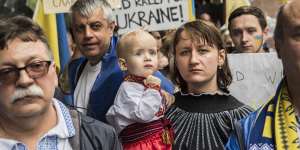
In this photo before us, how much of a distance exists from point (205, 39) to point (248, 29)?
2261 millimetres

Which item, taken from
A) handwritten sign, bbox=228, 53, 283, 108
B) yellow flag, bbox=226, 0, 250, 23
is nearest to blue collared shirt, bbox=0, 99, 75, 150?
handwritten sign, bbox=228, 53, 283, 108

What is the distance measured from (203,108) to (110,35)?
113 centimetres

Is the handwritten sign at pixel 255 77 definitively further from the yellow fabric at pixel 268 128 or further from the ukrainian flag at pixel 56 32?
the ukrainian flag at pixel 56 32

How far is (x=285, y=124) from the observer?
2398 mm

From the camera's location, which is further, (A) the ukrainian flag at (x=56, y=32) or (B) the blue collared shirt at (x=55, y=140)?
(A) the ukrainian flag at (x=56, y=32)

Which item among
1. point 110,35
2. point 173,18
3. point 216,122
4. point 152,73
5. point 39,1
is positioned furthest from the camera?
point 39,1

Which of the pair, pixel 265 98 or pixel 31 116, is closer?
pixel 31 116

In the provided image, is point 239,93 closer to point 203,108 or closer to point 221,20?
point 203,108

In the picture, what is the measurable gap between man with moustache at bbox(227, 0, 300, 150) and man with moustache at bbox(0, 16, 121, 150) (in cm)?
58

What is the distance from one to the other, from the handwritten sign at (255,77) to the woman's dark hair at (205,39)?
0.69 metres

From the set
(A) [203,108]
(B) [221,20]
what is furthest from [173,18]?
(B) [221,20]

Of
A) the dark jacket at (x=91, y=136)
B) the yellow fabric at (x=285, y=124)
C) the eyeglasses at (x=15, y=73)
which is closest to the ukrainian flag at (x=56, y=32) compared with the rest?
the dark jacket at (x=91, y=136)

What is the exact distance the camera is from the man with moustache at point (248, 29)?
537cm

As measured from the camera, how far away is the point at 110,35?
4160 mm
